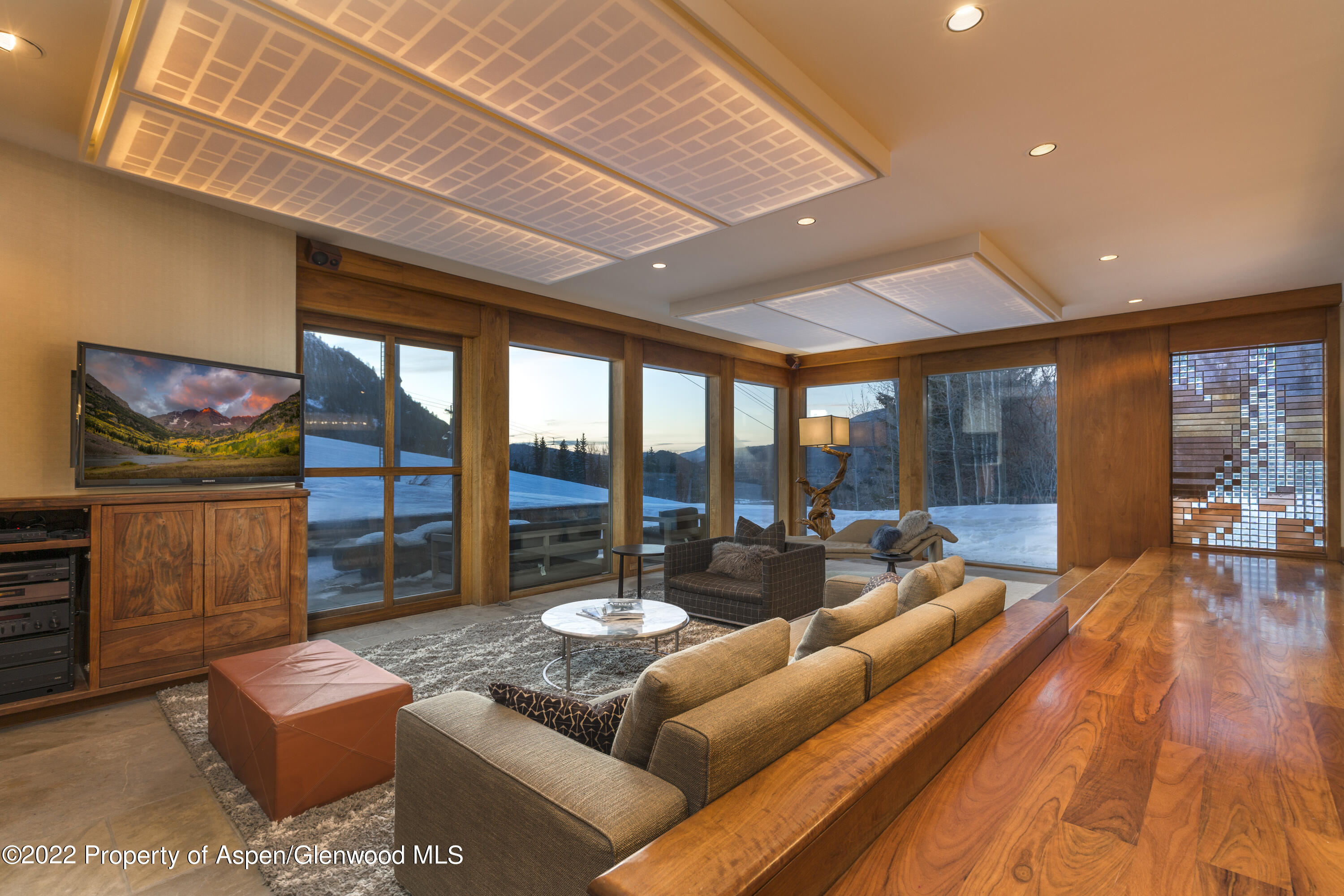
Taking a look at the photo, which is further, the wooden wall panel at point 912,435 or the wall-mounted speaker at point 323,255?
the wooden wall panel at point 912,435

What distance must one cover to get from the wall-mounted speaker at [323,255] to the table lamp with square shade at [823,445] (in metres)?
4.67

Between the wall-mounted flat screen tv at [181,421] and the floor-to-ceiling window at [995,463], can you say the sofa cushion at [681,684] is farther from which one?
the floor-to-ceiling window at [995,463]

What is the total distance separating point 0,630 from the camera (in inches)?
107

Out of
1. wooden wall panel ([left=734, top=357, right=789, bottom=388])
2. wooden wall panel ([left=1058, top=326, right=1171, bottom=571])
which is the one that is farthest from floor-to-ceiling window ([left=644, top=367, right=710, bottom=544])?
wooden wall panel ([left=1058, top=326, right=1171, bottom=571])

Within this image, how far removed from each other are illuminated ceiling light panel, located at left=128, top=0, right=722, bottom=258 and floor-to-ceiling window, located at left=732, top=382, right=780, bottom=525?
488 centimetres

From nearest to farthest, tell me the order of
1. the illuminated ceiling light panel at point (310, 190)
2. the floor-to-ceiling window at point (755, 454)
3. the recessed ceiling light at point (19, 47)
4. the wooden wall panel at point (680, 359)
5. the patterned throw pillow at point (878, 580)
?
the recessed ceiling light at point (19, 47) < the illuminated ceiling light panel at point (310, 190) < the patterned throw pillow at point (878, 580) < the wooden wall panel at point (680, 359) < the floor-to-ceiling window at point (755, 454)

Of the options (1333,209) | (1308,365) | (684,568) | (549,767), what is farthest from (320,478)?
(1308,365)

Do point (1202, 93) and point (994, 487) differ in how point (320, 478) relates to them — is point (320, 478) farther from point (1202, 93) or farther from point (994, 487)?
point (994, 487)

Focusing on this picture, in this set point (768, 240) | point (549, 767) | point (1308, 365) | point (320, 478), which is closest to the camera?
point (549, 767)

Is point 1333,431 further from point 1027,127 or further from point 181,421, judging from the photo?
point 181,421

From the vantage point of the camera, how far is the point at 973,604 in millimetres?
2424

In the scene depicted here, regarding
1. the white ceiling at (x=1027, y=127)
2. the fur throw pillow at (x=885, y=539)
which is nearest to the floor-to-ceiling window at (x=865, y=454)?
the fur throw pillow at (x=885, y=539)

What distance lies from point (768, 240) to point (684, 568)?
2.46 meters

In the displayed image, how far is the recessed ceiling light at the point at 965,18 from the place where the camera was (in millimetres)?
1976
